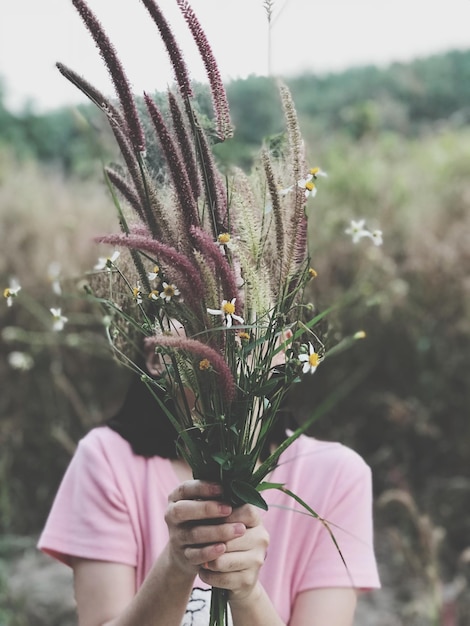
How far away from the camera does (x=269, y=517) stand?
55.2 inches

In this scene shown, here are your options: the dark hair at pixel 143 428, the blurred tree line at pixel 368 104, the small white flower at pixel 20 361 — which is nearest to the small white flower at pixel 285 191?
the dark hair at pixel 143 428

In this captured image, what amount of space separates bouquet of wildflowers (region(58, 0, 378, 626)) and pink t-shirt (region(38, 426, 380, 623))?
458 mm

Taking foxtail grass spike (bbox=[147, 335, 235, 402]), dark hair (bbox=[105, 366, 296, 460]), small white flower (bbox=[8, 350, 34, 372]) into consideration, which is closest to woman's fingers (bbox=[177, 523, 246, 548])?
foxtail grass spike (bbox=[147, 335, 235, 402])

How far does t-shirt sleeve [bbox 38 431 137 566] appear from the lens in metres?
1.35

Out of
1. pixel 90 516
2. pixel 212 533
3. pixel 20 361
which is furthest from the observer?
pixel 20 361

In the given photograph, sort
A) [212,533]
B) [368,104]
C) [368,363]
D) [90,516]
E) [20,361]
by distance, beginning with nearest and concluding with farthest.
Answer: [212,533]
[90,516]
[20,361]
[368,363]
[368,104]

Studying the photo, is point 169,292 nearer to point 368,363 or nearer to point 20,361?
point 20,361

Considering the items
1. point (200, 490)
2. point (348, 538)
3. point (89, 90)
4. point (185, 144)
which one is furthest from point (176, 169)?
point (348, 538)

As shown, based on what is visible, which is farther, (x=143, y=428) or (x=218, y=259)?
(x=143, y=428)

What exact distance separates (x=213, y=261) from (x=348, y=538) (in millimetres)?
736

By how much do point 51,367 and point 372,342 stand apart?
138 centimetres

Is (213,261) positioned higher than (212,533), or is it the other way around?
(213,261)

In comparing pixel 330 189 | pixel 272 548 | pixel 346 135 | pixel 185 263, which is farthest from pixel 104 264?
pixel 346 135

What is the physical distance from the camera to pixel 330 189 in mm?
4035
